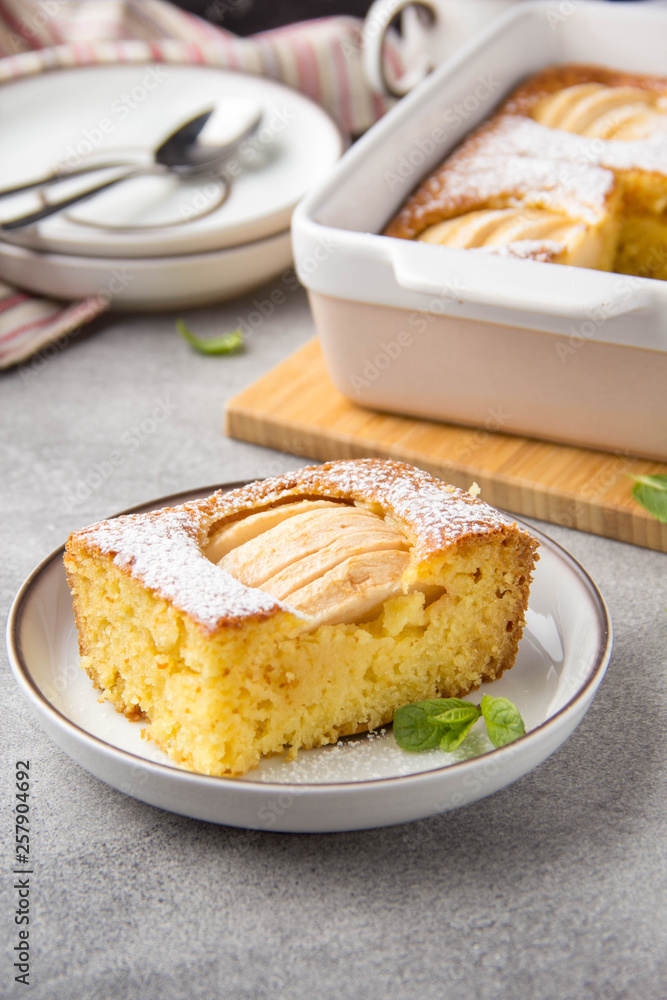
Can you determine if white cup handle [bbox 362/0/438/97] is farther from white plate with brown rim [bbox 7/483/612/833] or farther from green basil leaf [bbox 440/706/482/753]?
green basil leaf [bbox 440/706/482/753]

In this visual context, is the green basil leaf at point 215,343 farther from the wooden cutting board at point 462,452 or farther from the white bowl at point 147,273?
the wooden cutting board at point 462,452

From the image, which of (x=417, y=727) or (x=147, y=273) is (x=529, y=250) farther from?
(x=417, y=727)

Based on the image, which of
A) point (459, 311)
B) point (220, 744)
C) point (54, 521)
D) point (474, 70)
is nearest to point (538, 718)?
point (220, 744)

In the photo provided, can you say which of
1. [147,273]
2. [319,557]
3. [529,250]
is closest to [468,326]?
[529,250]

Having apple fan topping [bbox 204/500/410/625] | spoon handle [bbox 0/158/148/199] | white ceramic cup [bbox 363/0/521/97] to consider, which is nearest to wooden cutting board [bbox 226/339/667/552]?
apple fan topping [bbox 204/500/410/625]

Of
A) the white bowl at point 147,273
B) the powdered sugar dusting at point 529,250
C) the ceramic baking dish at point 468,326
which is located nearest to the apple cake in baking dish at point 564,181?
the powdered sugar dusting at point 529,250

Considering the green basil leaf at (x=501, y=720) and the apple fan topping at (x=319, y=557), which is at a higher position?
the apple fan topping at (x=319, y=557)
